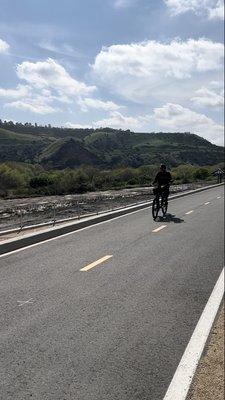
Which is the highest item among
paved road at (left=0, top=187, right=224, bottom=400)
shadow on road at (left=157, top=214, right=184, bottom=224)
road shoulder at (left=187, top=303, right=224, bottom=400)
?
paved road at (left=0, top=187, right=224, bottom=400)

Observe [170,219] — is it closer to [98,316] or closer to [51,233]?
[51,233]

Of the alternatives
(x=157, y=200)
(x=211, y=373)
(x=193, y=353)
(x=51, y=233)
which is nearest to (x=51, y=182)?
(x=157, y=200)

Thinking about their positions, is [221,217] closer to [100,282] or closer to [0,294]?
[100,282]

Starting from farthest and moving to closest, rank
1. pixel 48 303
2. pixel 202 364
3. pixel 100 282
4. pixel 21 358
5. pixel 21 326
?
pixel 100 282, pixel 48 303, pixel 21 326, pixel 202 364, pixel 21 358

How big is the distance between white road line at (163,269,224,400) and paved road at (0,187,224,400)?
0.09 metres

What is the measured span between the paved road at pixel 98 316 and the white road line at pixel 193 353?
9 centimetres

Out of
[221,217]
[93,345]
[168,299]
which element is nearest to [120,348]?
[93,345]

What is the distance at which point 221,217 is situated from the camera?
2289 cm

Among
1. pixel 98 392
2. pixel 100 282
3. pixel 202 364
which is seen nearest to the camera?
pixel 98 392

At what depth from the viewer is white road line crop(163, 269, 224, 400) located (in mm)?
5086

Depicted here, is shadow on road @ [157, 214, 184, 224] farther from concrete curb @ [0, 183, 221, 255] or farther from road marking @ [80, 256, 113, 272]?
road marking @ [80, 256, 113, 272]

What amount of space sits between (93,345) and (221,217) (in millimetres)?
17540

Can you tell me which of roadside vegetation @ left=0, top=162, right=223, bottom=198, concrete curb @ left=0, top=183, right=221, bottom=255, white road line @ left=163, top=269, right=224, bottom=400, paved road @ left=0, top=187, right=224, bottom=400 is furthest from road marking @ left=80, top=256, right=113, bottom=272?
roadside vegetation @ left=0, top=162, right=223, bottom=198

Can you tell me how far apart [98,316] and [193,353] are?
1572 millimetres
